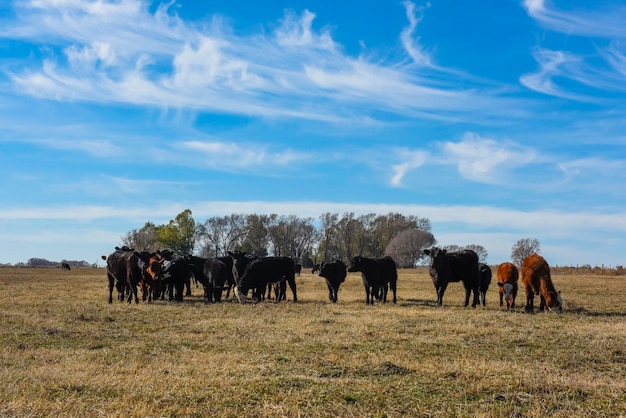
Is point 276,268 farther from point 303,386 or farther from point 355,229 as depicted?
point 355,229

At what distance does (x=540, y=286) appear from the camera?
19641mm

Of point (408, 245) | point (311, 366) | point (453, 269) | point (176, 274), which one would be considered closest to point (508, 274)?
point (453, 269)

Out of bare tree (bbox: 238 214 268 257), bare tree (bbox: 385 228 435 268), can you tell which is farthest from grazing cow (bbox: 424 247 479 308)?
bare tree (bbox: 238 214 268 257)

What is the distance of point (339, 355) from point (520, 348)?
12.4 feet

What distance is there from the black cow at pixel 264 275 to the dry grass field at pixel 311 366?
7.02m

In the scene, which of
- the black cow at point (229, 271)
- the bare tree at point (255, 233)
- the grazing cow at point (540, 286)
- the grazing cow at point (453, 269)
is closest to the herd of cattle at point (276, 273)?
the grazing cow at point (453, 269)

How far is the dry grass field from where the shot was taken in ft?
23.0

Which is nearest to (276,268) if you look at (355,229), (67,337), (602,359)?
(67,337)

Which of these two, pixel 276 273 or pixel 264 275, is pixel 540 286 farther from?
pixel 264 275

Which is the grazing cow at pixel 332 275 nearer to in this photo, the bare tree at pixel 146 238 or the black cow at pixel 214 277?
the black cow at pixel 214 277

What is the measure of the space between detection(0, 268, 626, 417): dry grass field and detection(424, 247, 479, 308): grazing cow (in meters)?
5.84

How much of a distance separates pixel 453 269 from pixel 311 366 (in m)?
14.7

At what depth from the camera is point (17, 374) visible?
8.62 meters

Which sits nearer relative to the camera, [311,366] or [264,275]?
[311,366]
